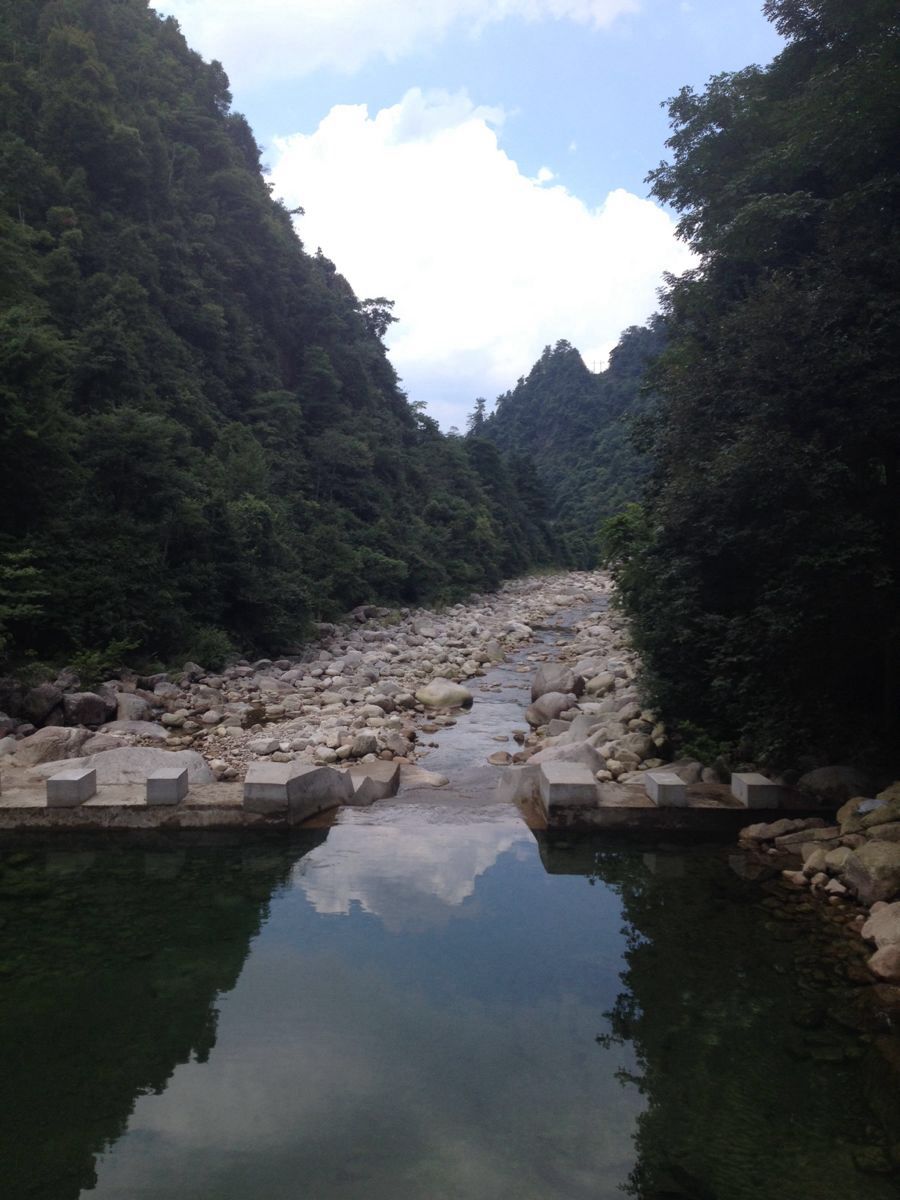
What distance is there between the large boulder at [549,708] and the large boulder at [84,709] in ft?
20.1

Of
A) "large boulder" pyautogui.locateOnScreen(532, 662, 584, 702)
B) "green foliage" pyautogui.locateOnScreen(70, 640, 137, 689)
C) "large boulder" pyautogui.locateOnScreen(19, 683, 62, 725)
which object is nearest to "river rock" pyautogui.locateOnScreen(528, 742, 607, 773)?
"large boulder" pyautogui.locateOnScreen(532, 662, 584, 702)

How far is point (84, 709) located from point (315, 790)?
18.6 feet

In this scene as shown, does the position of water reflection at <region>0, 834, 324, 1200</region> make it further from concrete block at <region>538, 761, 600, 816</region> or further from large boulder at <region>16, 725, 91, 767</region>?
large boulder at <region>16, 725, 91, 767</region>

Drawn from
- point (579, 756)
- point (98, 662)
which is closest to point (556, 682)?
point (579, 756)

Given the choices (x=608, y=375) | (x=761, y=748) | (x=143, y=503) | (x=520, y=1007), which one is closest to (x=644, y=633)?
(x=761, y=748)

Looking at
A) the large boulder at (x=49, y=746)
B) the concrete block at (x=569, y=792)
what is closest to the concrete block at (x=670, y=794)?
the concrete block at (x=569, y=792)

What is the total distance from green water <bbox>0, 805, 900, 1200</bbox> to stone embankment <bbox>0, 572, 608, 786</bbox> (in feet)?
8.26

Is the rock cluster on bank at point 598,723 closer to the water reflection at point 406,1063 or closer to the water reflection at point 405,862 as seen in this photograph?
the water reflection at point 405,862

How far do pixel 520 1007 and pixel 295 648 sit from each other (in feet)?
47.1

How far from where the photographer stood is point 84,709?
10977mm

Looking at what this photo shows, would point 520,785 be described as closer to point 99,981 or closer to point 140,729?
point 99,981

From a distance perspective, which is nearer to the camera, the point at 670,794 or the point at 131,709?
Answer: the point at 670,794

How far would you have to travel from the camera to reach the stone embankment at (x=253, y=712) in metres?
8.56

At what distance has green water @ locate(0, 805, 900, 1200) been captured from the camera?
9.98 feet
